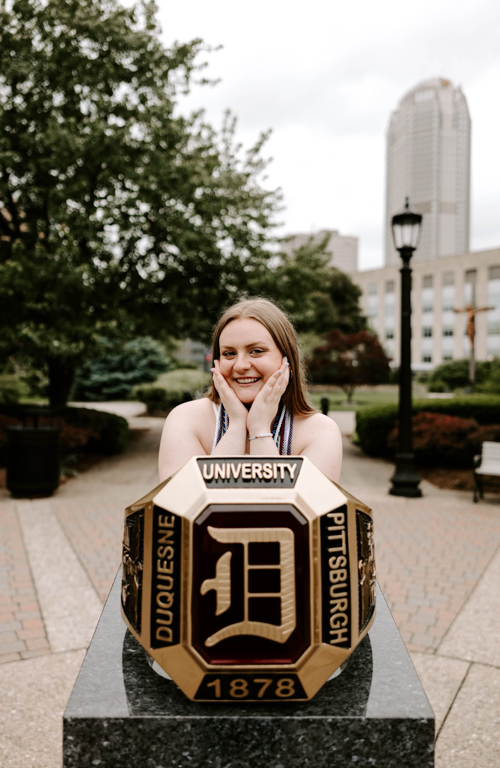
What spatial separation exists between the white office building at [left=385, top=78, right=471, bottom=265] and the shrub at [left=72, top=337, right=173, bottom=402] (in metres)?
123

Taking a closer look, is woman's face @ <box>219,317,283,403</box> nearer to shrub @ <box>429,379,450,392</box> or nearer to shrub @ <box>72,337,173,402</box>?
shrub @ <box>72,337,173,402</box>

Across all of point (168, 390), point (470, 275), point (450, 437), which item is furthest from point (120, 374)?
point (470, 275)

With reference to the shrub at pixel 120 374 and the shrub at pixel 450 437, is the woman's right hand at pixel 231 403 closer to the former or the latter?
the shrub at pixel 450 437

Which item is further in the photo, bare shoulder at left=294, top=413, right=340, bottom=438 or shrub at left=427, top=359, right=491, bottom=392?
shrub at left=427, top=359, right=491, bottom=392

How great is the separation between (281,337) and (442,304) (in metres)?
73.4

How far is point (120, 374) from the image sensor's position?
26.5 meters

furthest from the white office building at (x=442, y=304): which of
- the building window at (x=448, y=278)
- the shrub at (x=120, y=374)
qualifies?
the shrub at (x=120, y=374)

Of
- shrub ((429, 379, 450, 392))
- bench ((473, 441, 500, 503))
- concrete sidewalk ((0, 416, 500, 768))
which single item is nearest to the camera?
concrete sidewalk ((0, 416, 500, 768))

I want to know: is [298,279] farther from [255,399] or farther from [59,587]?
[255,399]

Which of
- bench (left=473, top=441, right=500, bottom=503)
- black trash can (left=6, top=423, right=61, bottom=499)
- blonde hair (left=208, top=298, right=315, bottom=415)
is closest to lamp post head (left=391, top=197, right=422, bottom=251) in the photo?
bench (left=473, top=441, right=500, bottom=503)

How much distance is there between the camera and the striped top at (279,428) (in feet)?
5.91

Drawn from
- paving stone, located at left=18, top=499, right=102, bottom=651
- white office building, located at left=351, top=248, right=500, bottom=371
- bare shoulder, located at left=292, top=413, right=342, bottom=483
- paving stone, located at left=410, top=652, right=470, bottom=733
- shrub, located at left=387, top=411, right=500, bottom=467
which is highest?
white office building, located at left=351, top=248, right=500, bottom=371

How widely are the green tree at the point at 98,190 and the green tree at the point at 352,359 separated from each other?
12.3m

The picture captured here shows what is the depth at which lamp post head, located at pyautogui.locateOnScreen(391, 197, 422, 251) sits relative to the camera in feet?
28.1
